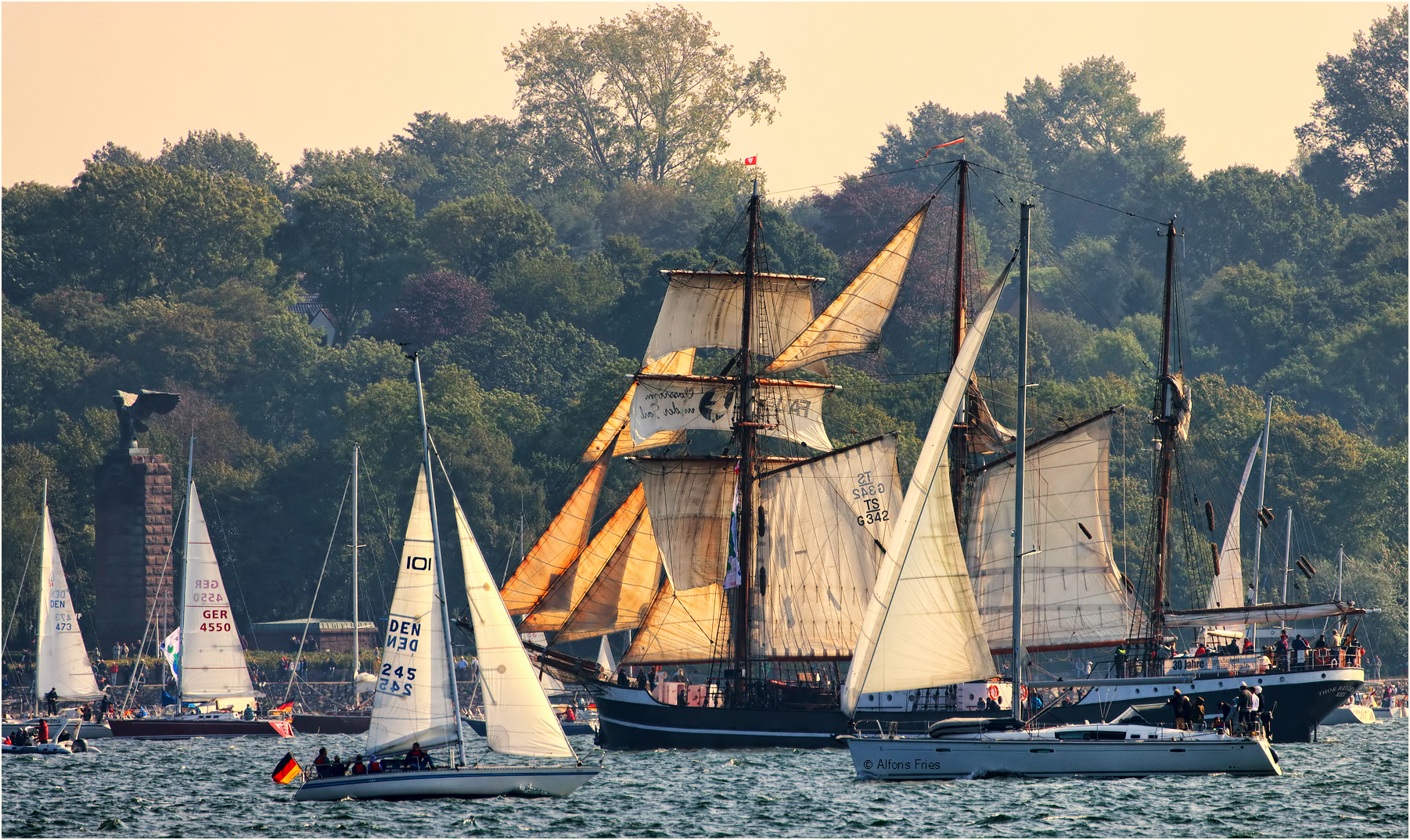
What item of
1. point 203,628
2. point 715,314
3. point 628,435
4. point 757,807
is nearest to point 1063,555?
point 715,314

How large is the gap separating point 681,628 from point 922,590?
21381 millimetres

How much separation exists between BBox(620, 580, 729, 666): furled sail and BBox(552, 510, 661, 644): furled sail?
837 millimetres

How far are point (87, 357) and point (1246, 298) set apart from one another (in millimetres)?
84101

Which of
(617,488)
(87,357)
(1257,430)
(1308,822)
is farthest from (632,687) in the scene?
(87,357)

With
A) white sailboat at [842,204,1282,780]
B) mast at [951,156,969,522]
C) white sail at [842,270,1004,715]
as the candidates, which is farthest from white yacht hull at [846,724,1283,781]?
mast at [951,156,969,522]

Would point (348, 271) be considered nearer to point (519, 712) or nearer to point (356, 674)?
point (356, 674)

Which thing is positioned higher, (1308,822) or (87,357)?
(87,357)

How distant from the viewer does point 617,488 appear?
119562 mm

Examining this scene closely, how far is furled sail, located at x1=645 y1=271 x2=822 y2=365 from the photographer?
83562 mm

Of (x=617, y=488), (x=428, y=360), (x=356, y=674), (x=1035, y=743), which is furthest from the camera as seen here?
(x=428, y=360)

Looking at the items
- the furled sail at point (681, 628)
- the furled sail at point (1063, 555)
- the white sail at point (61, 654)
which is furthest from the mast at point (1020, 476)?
the white sail at point (61, 654)

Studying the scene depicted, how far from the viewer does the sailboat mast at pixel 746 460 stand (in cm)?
8012

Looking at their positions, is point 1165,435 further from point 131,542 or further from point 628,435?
point 131,542

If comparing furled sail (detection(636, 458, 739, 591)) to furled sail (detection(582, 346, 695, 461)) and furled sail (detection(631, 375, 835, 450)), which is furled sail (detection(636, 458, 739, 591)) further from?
furled sail (detection(631, 375, 835, 450))
